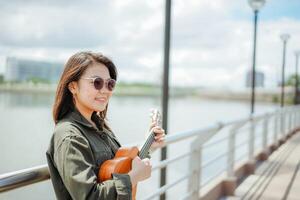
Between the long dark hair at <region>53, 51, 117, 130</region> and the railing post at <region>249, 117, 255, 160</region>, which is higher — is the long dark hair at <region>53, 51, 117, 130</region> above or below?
above

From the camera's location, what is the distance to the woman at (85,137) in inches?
53.2

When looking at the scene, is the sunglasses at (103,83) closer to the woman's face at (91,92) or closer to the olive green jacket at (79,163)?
the woman's face at (91,92)

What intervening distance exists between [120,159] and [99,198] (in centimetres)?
17

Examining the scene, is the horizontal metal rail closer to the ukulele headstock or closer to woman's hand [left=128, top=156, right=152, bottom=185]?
woman's hand [left=128, top=156, right=152, bottom=185]

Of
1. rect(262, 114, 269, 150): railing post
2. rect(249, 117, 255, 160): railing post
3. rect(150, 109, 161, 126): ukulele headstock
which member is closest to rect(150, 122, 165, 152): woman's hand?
rect(150, 109, 161, 126): ukulele headstock

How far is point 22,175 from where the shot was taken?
155 cm

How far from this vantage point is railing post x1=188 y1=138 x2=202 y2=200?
12.3 feet

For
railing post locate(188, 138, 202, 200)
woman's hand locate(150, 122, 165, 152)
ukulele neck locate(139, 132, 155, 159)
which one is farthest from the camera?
railing post locate(188, 138, 202, 200)

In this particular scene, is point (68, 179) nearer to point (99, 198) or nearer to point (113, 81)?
point (99, 198)

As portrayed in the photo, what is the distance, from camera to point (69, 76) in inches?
61.4

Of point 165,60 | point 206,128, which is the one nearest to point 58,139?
point 206,128

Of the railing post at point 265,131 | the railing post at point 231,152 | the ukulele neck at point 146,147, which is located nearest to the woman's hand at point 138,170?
the ukulele neck at point 146,147

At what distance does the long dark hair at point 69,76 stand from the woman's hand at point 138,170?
321mm

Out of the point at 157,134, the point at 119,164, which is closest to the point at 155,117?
the point at 157,134
